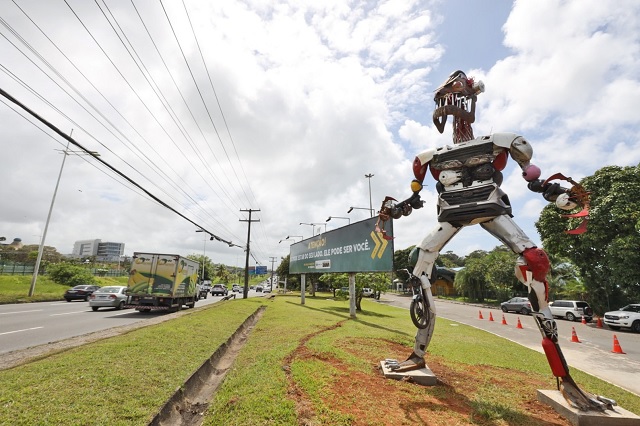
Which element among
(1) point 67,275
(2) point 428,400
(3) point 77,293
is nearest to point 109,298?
(3) point 77,293

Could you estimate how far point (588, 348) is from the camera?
1185 cm

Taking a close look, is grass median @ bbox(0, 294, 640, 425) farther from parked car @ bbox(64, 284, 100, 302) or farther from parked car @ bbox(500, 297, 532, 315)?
parked car @ bbox(500, 297, 532, 315)

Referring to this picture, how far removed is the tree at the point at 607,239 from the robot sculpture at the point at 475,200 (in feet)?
52.5

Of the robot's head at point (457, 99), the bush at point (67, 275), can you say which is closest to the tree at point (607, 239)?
the robot's head at point (457, 99)

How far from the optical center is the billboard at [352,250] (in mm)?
14148

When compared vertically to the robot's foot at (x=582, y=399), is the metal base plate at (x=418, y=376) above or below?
below

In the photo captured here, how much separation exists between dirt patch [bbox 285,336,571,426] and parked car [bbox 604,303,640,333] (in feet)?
58.2

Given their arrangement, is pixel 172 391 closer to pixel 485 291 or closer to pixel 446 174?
pixel 446 174

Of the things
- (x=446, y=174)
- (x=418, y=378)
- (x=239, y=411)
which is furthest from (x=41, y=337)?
(x=446, y=174)

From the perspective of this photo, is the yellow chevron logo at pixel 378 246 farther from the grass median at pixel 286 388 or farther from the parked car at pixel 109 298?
the parked car at pixel 109 298

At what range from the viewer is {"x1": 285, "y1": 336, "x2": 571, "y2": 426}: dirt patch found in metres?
3.77

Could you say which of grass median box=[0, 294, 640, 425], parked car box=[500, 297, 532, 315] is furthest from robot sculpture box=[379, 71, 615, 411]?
parked car box=[500, 297, 532, 315]

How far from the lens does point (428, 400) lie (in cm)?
441

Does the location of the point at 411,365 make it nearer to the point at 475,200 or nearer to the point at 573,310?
the point at 475,200
